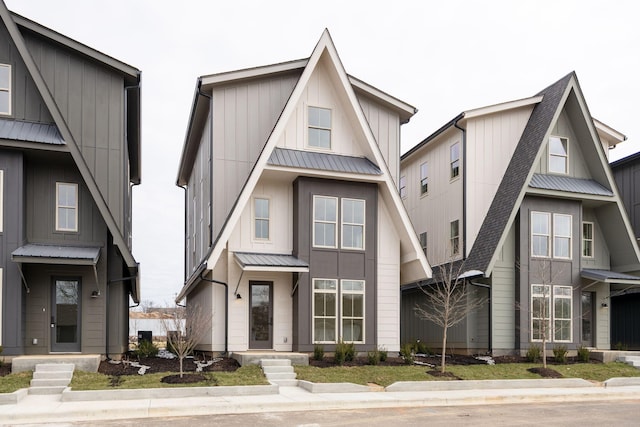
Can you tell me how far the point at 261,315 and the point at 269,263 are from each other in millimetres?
2065

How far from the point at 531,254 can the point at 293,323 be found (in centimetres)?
925

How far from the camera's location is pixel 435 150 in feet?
91.8

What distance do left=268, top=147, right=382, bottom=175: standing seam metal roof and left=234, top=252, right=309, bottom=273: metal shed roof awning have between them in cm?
294

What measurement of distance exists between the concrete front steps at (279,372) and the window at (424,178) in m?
13.4

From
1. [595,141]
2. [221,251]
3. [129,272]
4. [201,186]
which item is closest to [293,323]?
[221,251]

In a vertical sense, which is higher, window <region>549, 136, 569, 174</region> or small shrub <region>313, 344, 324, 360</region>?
window <region>549, 136, 569, 174</region>

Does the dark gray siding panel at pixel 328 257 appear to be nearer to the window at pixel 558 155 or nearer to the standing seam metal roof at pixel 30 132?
the standing seam metal roof at pixel 30 132

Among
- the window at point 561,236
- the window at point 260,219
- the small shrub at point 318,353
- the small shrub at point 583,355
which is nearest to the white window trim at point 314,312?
the small shrub at point 318,353

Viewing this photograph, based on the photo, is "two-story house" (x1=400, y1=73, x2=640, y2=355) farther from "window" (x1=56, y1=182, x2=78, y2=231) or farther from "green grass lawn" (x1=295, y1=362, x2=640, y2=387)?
"window" (x1=56, y1=182, x2=78, y2=231)

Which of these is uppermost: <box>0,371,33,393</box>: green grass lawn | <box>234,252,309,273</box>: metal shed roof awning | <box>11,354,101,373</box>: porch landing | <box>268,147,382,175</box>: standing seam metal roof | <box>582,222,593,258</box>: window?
<box>268,147,382,175</box>: standing seam metal roof

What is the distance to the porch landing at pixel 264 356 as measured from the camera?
18.2 metres

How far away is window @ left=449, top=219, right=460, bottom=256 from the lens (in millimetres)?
25733

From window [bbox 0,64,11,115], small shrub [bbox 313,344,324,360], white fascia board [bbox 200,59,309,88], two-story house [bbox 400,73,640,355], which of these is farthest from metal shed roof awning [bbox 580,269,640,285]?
window [bbox 0,64,11,115]

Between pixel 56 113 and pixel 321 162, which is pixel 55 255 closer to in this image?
pixel 56 113
